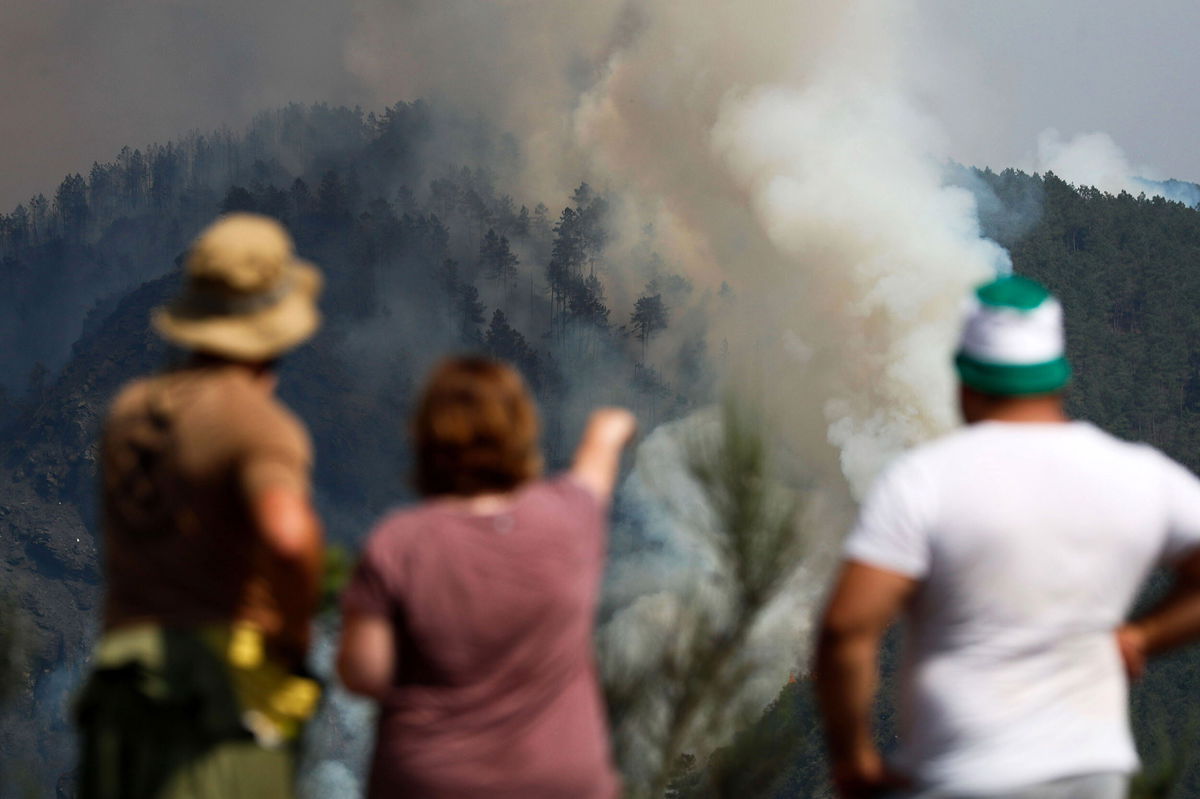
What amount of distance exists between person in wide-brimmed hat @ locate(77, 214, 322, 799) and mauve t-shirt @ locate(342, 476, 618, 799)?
0.58 ft

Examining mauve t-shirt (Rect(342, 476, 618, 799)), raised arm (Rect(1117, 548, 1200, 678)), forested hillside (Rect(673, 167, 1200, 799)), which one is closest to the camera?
mauve t-shirt (Rect(342, 476, 618, 799))

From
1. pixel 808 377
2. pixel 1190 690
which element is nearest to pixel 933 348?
pixel 808 377

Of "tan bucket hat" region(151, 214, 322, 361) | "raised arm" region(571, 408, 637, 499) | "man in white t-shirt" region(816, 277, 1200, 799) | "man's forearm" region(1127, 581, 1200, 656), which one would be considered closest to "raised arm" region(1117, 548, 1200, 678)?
"man's forearm" region(1127, 581, 1200, 656)

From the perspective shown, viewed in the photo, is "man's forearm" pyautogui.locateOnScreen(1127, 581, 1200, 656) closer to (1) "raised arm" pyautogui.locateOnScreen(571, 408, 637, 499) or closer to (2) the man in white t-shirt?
(2) the man in white t-shirt

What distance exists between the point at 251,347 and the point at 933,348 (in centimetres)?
7238

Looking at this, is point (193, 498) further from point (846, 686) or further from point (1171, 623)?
point (1171, 623)

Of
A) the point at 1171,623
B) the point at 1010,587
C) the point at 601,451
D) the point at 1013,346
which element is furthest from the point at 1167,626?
the point at 601,451

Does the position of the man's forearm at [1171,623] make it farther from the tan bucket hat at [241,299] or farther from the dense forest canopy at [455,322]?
the dense forest canopy at [455,322]

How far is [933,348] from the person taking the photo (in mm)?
73000

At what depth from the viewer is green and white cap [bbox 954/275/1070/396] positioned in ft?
8.86

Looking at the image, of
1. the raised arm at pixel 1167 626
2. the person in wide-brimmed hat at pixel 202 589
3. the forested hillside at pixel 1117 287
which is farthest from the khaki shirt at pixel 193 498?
the forested hillside at pixel 1117 287

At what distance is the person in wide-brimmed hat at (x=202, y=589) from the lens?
2.57 meters

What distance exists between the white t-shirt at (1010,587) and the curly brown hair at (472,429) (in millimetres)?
610

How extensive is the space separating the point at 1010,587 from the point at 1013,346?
449 mm
